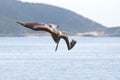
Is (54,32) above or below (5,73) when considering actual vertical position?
above

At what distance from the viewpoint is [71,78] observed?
2965 inches

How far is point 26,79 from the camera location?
72.7 meters

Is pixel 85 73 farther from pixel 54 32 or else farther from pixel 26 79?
pixel 54 32

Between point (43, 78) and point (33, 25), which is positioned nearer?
→ point (33, 25)

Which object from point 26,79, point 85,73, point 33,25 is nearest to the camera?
point 33,25

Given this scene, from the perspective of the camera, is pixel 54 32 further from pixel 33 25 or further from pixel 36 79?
pixel 36 79

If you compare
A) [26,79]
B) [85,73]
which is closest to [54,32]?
[26,79]

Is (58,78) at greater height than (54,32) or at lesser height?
lesser

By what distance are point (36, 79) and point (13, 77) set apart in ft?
13.9

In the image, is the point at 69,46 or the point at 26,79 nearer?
the point at 69,46

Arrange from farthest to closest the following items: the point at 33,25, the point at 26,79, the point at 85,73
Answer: the point at 85,73 → the point at 26,79 → the point at 33,25

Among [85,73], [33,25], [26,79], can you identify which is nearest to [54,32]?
[33,25]

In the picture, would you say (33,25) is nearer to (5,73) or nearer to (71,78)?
(71,78)

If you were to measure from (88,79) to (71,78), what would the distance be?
3.35 metres
